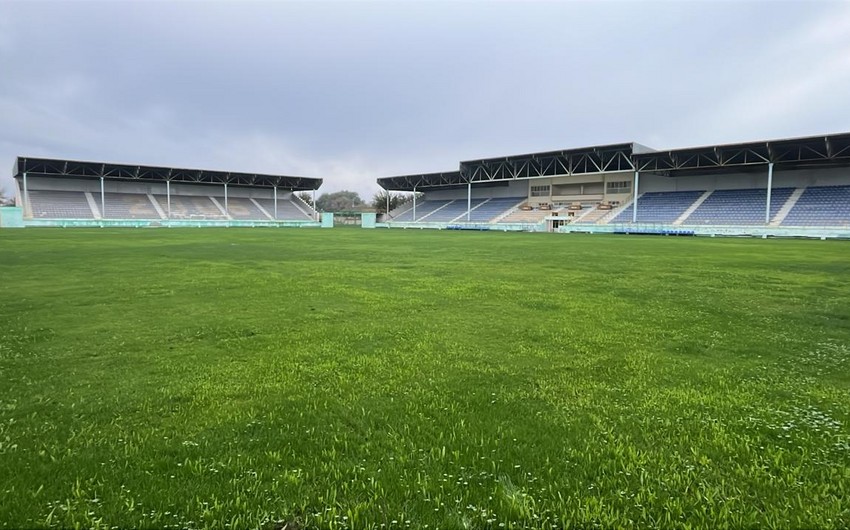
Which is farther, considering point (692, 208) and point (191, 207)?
point (191, 207)

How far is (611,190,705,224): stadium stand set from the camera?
50.1 m

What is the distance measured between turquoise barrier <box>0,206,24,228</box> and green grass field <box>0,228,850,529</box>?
55.1 m

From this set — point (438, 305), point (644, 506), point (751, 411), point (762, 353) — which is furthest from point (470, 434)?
point (438, 305)

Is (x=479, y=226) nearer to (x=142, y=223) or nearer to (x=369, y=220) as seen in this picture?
(x=369, y=220)

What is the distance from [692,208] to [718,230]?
656 centimetres

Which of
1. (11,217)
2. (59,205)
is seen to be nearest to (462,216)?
(59,205)

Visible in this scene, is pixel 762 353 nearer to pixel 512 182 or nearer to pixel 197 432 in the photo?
pixel 197 432

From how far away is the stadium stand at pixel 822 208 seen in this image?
130 feet

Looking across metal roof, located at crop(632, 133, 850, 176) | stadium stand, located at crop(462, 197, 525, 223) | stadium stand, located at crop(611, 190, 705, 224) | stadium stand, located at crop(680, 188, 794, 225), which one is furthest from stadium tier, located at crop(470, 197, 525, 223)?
stadium stand, located at crop(680, 188, 794, 225)

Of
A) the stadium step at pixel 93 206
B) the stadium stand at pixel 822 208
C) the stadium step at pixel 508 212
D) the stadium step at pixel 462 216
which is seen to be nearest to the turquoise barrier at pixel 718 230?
the stadium stand at pixel 822 208

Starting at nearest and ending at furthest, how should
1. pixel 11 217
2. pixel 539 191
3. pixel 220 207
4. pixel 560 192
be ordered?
pixel 11 217
pixel 560 192
pixel 539 191
pixel 220 207

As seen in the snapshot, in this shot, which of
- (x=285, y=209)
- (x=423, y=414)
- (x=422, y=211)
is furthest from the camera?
(x=422, y=211)

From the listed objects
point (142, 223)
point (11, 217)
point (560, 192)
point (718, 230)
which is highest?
point (560, 192)

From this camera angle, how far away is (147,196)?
67375 millimetres
